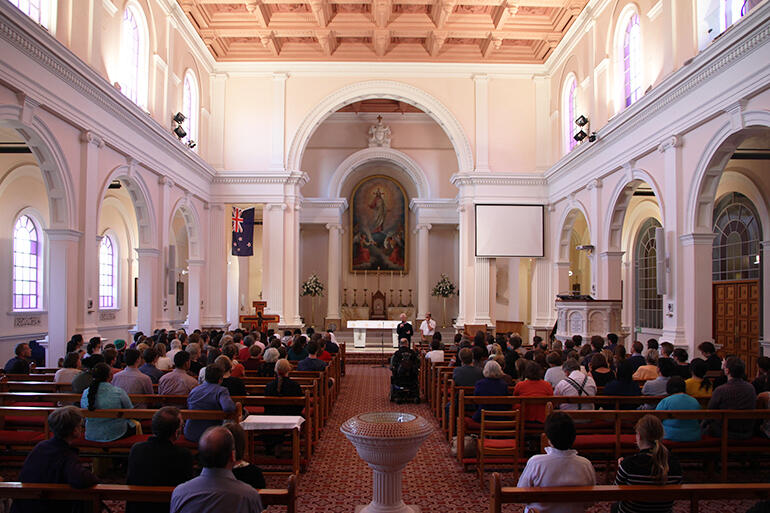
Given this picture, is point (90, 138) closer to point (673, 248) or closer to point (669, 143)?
point (669, 143)

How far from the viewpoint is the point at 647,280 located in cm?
1867

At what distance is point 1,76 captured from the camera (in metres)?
8.39

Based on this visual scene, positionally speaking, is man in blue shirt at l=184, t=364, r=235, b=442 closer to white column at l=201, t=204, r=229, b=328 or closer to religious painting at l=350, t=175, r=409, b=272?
white column at l=201, t=204, r=229, b=328

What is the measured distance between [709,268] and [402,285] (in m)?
17.0

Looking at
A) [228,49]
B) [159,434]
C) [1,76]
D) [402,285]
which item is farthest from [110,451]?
[402,285]

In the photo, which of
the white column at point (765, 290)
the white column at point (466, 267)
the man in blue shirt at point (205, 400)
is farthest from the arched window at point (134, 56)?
the white column at point (765, 290)

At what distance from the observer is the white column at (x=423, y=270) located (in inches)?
970

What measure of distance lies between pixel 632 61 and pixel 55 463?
13797mm

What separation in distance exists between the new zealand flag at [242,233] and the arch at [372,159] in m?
7.26

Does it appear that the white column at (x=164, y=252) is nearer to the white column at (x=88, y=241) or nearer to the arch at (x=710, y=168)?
the white column at (x=88, y=241)

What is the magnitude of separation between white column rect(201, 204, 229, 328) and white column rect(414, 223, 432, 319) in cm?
829

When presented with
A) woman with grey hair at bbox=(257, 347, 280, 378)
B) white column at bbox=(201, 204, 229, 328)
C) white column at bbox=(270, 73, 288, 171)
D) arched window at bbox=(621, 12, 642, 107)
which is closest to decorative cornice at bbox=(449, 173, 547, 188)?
arched window at bbox=(621, 12, 642, 107)

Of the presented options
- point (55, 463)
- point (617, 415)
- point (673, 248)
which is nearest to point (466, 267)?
point (673, 248)

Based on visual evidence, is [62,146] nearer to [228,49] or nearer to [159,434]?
[159,434]
